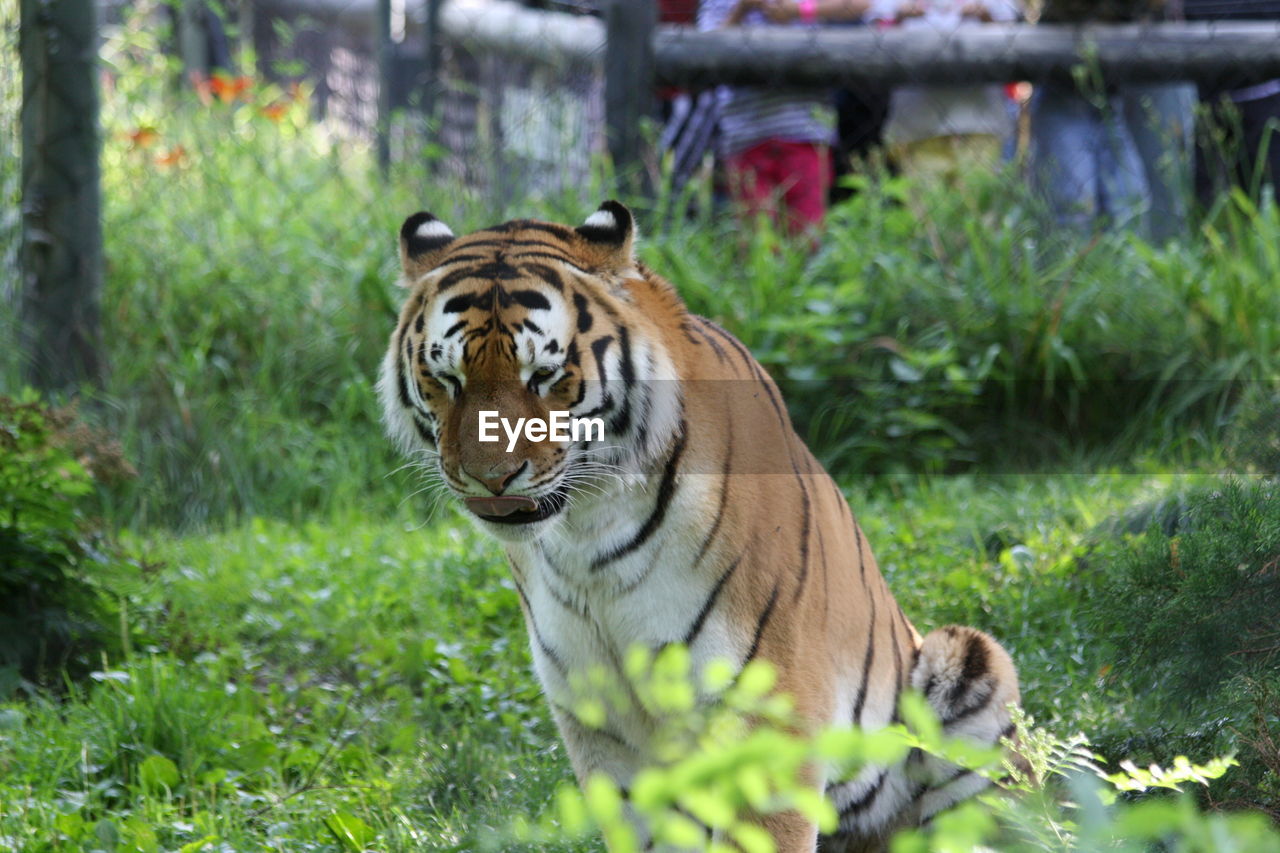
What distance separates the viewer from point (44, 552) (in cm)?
349

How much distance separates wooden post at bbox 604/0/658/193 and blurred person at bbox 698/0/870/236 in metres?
0.49

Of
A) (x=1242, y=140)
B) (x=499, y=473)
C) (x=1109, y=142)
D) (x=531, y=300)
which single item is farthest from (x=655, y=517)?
(x=1242, y=140)

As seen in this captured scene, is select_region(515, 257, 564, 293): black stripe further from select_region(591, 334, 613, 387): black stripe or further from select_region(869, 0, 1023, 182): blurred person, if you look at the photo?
select_region(869, 0, 1023, 182): blurred person

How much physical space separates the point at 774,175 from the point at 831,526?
12.6 feet

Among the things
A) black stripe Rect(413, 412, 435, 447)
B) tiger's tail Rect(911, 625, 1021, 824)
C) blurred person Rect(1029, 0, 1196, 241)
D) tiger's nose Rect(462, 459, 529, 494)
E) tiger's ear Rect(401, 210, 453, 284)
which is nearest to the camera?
tiger's nose Rect(462, 459, 529, 494)

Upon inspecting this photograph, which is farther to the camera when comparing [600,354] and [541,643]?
[541,643]

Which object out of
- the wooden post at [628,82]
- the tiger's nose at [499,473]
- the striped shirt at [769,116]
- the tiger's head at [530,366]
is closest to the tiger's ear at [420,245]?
the tiger's head at [530,366]

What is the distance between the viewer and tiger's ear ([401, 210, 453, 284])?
8.33 ft

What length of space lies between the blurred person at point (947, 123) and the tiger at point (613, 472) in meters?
4.02

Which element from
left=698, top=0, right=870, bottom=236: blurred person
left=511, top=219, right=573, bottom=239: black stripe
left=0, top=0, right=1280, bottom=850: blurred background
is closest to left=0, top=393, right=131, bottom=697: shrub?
left=0, top=0, right=1280, bottom=850: blurred background

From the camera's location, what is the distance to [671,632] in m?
2.35

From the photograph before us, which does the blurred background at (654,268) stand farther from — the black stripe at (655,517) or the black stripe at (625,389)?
the black stripe at (625,389)

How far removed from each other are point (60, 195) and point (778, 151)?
3.12m

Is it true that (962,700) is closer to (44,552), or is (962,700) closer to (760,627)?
(760,627)
